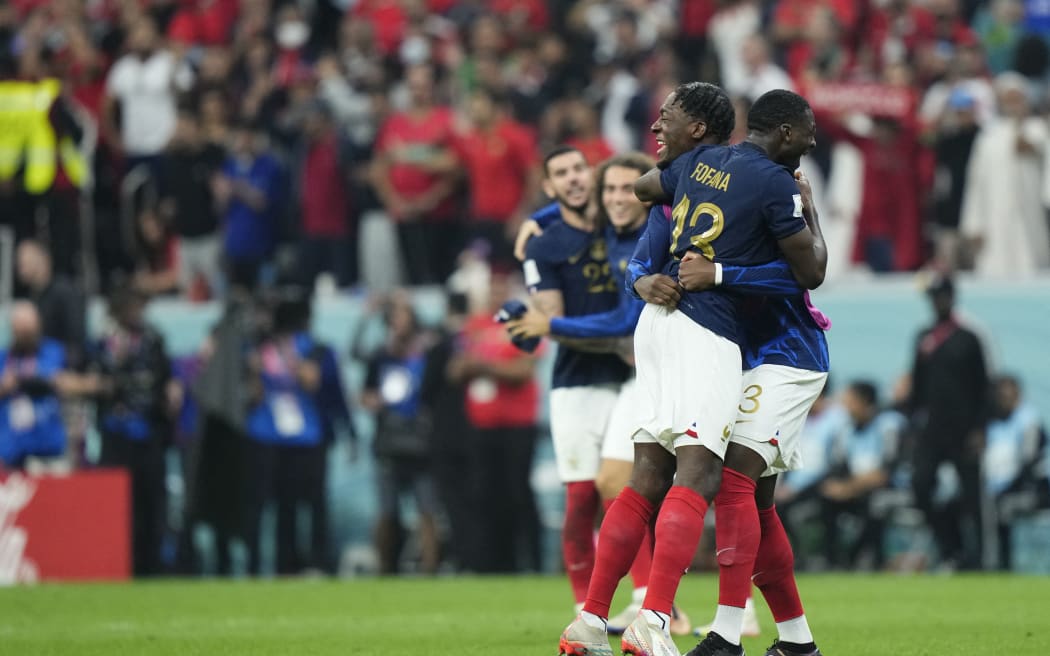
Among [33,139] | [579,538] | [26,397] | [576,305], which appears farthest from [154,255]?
[579,538]

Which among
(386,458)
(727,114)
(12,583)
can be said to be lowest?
(12,583)

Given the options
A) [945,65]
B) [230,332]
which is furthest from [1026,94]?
[230,332]

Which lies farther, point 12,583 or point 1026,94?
point 1026,94

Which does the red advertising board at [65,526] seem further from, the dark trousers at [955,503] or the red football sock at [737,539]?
the red football sock at [737,539]

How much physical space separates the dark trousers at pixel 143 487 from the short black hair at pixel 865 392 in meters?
6.89

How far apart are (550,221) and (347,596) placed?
15.9 ft

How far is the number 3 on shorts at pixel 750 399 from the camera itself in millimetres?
6934

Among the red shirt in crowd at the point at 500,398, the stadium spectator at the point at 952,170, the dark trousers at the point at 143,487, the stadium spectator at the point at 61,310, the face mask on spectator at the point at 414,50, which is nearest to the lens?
the red shirt in crowd at the point at 500,398

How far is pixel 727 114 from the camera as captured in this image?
717 cm

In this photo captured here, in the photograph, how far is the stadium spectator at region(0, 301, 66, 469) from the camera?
16.5m

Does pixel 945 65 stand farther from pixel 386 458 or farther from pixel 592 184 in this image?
pixel 592 184

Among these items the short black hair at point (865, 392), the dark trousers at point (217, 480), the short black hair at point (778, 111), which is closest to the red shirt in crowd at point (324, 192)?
the dark trousers at point (217, 480)

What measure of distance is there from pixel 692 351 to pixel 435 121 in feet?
36.8

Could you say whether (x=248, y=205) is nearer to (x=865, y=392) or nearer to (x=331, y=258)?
(x=331, y=258)
